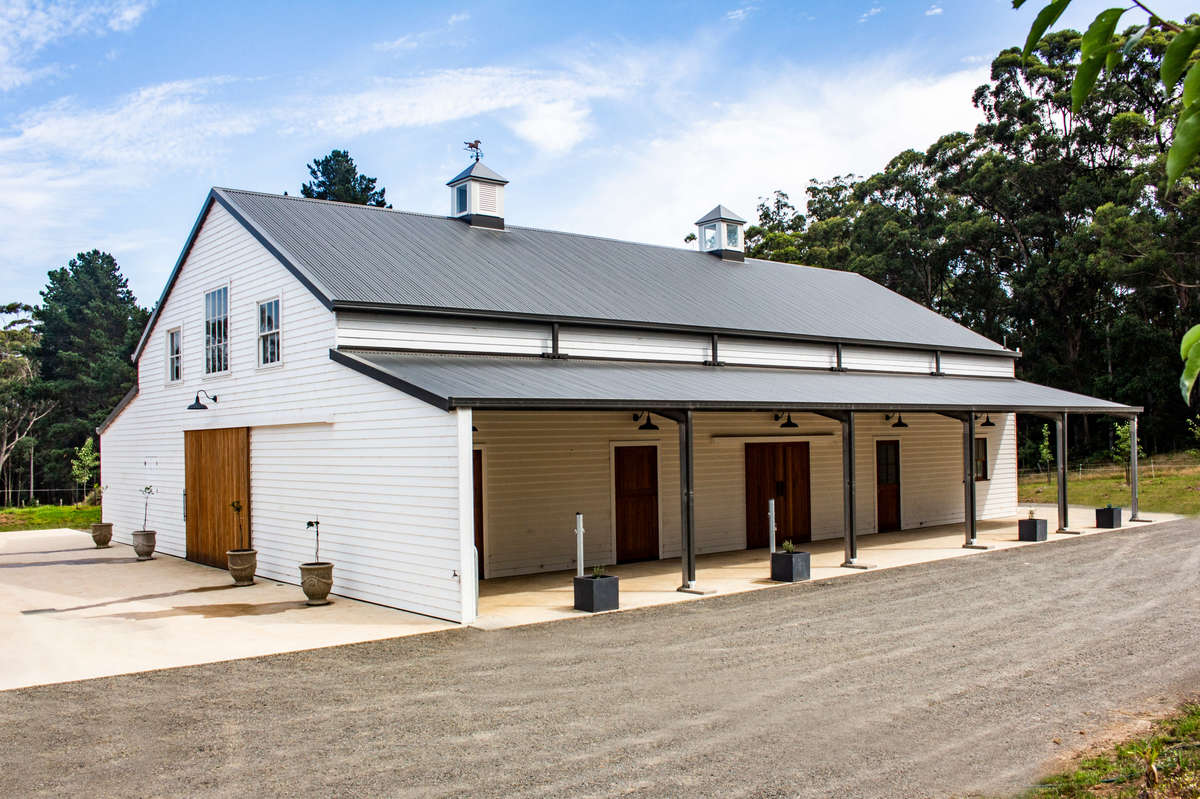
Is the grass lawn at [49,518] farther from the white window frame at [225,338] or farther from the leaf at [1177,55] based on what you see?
the leaf at [1177,55]

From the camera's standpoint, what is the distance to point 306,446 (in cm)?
1360

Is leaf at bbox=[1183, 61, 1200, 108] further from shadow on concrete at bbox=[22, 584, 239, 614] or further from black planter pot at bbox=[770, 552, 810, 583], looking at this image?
shadow on concrete at bbox=[22, 584, 239, 614]

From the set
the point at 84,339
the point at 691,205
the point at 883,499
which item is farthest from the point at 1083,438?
the point at 84,339

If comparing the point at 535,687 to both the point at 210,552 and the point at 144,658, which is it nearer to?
the point at 144,658

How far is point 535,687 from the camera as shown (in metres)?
7.89

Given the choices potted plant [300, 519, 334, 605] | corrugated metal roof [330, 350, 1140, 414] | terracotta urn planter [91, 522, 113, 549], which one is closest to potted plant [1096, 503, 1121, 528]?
corrugated metal roof [330, 350, 1140, 414]

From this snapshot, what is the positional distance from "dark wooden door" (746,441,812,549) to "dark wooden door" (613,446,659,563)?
2280 mm

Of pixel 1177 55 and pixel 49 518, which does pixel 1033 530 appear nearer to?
pixel 1177 55

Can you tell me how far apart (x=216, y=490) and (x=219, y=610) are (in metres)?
4.89

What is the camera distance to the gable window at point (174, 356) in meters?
18.0

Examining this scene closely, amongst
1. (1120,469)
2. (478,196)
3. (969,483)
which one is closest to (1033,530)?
(969,483)

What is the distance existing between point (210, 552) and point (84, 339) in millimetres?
48939

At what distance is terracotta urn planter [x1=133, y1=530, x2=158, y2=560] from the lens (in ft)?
56.9

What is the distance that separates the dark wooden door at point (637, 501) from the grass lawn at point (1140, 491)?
43.6 ft
